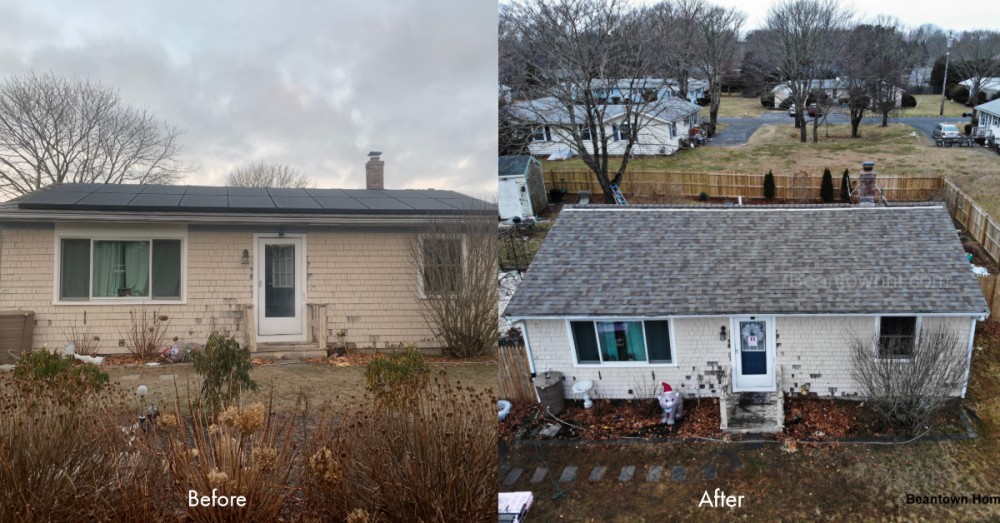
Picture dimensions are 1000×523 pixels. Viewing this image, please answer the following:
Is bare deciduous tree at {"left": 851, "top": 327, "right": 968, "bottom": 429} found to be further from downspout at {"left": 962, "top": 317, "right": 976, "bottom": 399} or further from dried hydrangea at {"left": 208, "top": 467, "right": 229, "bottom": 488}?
dried hydrangea at {"left": 208, "top": 467, "right": 229, "bottom": 488}

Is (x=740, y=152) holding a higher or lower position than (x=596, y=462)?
higher

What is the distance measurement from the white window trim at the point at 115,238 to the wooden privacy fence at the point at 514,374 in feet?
7.18

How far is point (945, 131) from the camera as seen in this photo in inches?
264

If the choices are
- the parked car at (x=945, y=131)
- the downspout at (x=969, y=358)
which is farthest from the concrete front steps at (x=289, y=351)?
the parked car at (x=945, y=131)

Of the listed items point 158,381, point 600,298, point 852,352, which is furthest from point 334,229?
point 852,352

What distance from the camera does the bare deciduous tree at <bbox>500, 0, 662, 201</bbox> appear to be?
481 cm

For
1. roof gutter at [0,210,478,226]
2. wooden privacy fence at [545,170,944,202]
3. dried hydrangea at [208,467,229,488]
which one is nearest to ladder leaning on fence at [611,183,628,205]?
wooden privacy fence at [545,170,944,202]

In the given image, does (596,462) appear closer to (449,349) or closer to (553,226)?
(449,349)

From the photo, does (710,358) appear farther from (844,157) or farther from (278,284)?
(278,284)

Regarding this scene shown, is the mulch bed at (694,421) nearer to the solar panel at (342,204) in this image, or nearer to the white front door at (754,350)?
the white front door at (754,350)

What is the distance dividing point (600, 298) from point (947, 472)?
241cm

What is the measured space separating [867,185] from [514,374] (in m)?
3.39

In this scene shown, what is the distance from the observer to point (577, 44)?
560 cm

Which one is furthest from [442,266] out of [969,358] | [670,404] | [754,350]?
[969,358]
